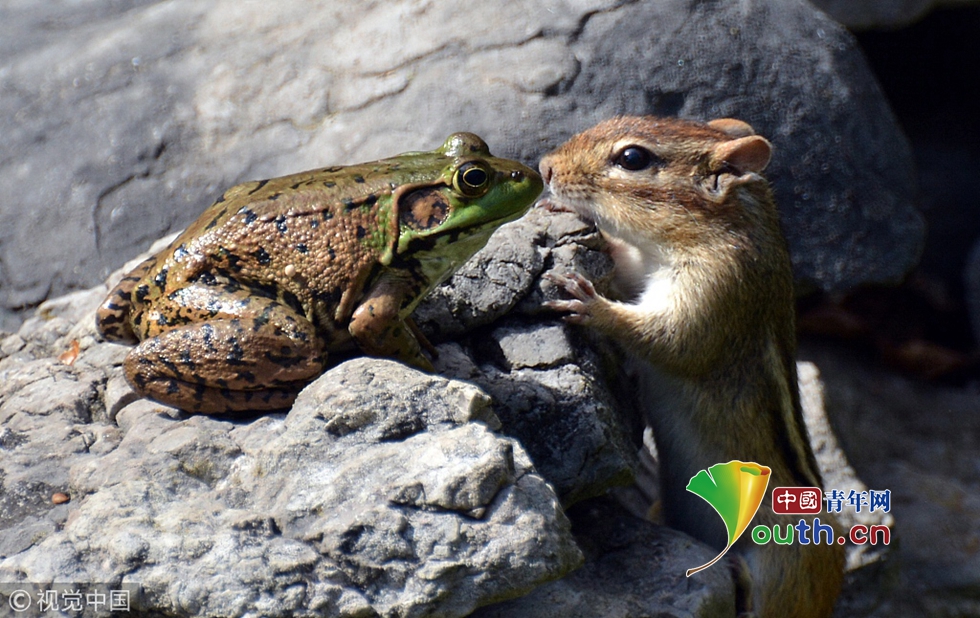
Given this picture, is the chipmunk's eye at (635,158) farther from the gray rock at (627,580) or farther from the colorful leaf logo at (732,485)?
the gray rock at (627,580)

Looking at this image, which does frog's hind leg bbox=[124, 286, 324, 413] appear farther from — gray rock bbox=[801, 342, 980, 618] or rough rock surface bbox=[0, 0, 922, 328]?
gray rock bbox=[801, 342, 980, 618]

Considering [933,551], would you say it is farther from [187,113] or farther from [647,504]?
[187,113]

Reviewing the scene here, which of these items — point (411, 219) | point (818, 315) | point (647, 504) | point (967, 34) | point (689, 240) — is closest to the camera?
→ point (411, 219)

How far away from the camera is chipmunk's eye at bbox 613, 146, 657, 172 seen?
4.81 metres

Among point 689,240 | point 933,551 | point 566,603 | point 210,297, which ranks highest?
point 210,297

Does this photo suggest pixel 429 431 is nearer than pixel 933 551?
Yes

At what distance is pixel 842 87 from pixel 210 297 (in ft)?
15.7

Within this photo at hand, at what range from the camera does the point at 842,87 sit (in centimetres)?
650

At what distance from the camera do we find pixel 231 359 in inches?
144

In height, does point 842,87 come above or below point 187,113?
below

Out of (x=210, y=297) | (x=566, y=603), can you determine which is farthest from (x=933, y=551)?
(x=210, y=297)

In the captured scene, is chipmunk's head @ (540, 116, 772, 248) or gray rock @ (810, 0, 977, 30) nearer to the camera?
chipmunk's head @ (540, 116, 772, 248)

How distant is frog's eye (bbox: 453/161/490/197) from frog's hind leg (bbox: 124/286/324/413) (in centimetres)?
86

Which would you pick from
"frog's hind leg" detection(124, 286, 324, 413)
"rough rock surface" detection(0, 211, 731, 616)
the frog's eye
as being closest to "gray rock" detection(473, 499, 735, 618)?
"rough rock surface" detection(0, 211, 731, 616)
